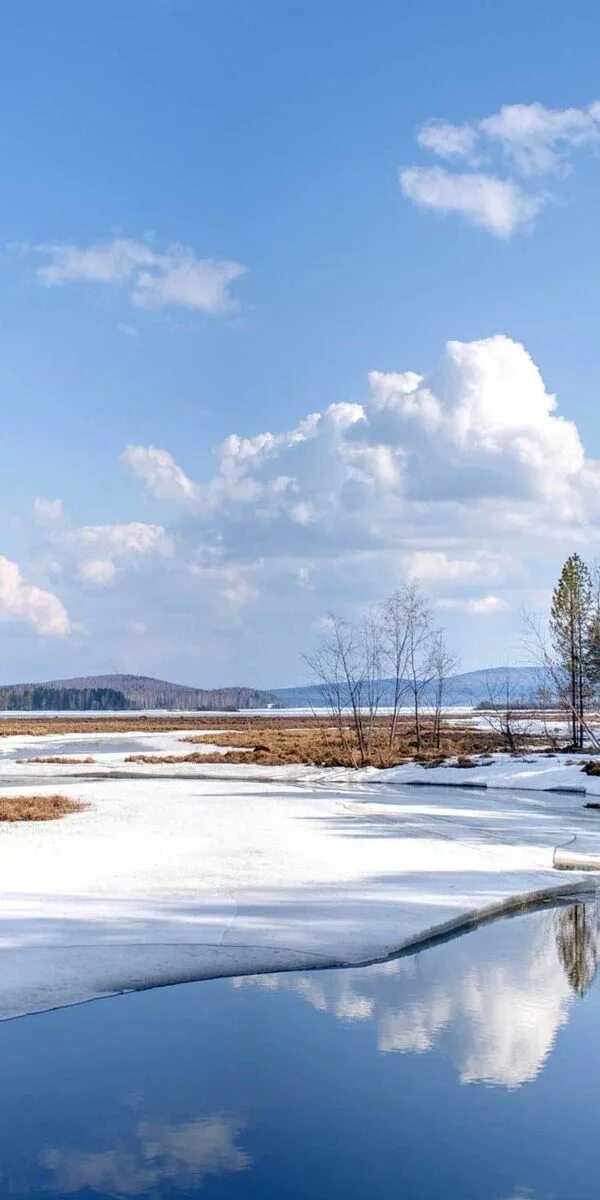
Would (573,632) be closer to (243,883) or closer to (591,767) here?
(591,767)

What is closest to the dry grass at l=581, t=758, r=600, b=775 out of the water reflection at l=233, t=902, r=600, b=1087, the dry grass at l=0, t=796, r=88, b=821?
the dry grass at l=0, t=796, r=88, b=821

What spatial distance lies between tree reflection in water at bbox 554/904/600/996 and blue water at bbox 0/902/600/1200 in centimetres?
7

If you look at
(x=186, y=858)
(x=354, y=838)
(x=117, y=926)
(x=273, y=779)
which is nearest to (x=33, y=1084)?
(x=117, y=926)

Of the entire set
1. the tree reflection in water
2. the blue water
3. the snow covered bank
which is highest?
the snow covered bank

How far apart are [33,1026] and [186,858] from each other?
684 cm

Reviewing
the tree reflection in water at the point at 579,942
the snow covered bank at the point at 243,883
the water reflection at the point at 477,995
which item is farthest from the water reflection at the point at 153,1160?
the tree reflection in water at the point at 579,942

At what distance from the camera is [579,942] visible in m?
10.1

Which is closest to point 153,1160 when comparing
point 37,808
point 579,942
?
point 579,942

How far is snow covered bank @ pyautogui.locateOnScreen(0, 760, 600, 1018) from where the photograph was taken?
882cm

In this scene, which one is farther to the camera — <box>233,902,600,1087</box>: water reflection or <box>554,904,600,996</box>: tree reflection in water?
<box>554,904,600,996</box>: tree reflection in water

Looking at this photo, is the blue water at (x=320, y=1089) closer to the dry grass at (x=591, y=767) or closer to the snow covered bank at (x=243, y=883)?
the snow covered bank at (x=243, y=883)

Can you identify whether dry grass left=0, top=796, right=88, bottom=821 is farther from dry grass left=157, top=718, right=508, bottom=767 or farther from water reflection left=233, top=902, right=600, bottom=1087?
dry grass left=157, top=718, right=508, bottom=767

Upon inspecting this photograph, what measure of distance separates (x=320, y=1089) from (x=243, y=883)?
6012mm

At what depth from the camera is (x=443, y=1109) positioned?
6012 mm
